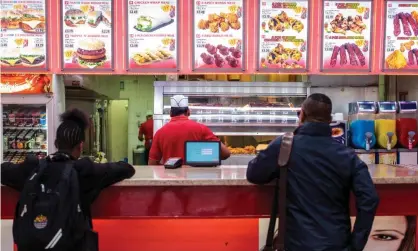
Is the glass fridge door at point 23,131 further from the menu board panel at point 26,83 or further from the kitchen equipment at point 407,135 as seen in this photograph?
the kitchen equipment at point 407,135

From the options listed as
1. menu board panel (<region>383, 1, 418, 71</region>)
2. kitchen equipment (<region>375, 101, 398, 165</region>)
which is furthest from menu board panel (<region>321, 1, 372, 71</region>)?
kitchen equipment (<region>375, 101, 398, 165</region>)

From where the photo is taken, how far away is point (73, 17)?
4.04 metres

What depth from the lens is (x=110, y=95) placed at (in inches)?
331

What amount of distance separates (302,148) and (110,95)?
679cm

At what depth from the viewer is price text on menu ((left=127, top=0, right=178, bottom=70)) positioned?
4039 millimetres

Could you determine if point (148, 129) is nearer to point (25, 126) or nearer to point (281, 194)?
point (25, 126)

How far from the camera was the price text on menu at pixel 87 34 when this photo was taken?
403 centimetres

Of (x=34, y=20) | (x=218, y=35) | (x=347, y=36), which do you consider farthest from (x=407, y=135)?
(x=34, y=20)

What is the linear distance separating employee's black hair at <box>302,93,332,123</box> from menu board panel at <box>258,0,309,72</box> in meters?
2.07

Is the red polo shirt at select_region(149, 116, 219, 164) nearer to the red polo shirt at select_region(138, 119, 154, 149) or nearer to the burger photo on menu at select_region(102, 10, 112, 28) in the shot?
the burger photo on menu at select_region(102, 10, 112, 28)

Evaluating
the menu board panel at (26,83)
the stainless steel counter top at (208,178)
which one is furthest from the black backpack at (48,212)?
the menu board panel at (26,83)

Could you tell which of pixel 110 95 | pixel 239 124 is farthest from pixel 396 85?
pixel 110 95

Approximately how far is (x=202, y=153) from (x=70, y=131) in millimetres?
1216

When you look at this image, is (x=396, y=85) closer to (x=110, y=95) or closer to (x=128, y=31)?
(x=128, y=31)
